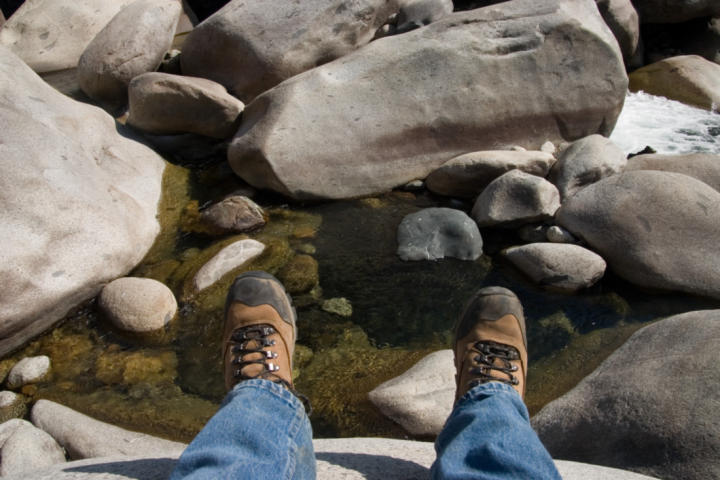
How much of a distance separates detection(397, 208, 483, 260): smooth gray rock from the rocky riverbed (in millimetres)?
15

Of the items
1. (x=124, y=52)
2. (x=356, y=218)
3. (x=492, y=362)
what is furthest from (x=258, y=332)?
(x=124, y=52)

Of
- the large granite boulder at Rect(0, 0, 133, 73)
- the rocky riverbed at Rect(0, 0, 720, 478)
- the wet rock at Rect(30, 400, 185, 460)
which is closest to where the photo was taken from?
the wet rock at Rect(30, 400, 185, 460)

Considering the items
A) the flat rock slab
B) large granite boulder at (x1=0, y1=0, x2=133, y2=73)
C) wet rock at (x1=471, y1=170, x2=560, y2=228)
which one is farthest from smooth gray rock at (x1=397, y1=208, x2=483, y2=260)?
large granite boulder at (x1=0, y1=0, x2=133, y2=73)

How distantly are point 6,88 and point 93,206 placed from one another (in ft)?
Result: 3.74

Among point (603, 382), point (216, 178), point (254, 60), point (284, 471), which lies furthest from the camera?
point (254, 60)

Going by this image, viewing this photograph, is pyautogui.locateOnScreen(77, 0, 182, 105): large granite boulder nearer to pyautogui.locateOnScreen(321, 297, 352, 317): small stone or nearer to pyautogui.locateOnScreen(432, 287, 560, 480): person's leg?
pyautogui.locateOnScreen(321, 297, 352, 317): small stone

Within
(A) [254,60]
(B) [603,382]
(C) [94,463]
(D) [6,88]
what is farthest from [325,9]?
(C) [94,463]

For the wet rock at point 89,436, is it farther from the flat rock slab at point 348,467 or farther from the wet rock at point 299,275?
the wet rock at point 299,275

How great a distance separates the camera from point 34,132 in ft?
12.6

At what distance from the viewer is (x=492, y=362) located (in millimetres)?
2105

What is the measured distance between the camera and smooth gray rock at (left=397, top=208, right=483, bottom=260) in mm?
4000

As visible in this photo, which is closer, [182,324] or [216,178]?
[182,324]

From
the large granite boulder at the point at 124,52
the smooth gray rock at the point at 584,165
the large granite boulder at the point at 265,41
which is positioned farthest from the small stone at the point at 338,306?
the large granite boulder at the point at 124,52

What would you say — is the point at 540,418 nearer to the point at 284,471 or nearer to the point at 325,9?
the point at 284,471
